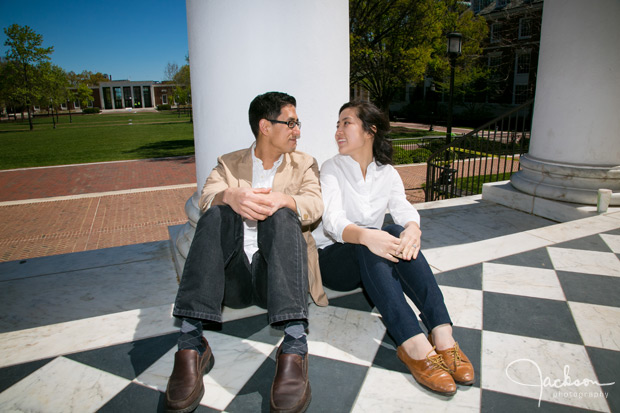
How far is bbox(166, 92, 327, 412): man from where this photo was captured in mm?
1695

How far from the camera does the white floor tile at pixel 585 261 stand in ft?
9.40

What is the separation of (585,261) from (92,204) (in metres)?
9.53

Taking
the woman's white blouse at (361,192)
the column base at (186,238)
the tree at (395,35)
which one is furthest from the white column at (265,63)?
the tree at (395,35)

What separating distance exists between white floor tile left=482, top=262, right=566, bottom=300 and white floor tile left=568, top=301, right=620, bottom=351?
16cm

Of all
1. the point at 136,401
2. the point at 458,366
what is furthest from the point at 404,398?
the point at 136,401

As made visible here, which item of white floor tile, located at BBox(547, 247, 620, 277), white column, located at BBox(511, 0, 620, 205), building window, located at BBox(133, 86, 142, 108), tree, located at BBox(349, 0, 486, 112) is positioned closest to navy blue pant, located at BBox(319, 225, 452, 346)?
white floor tile, located at BBox(547, 247, 620, 277)

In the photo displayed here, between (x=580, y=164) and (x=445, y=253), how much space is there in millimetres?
2192

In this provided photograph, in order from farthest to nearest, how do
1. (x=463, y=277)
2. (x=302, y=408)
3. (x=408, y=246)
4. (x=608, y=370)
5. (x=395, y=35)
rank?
(x=395, y=35) → (x=463, y=277) → (x=408, y=246) → (x=608, y=370) → (x=302, y=408)

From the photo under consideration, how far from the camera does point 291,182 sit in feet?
7.72

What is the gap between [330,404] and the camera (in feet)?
5.46

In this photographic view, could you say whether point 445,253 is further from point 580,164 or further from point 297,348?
point 580,164

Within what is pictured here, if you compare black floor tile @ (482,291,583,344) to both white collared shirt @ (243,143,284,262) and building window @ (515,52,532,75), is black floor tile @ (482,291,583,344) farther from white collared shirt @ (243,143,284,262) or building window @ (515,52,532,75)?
building window @ (515,52,532,75)

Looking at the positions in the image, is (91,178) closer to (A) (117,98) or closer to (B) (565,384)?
(B) (565,384)

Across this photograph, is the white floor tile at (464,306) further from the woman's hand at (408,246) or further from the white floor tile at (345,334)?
the woman's hand at (408,246)
